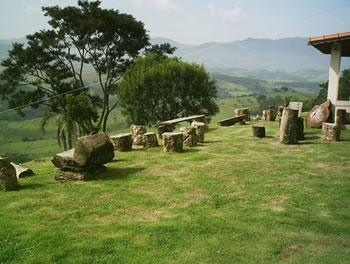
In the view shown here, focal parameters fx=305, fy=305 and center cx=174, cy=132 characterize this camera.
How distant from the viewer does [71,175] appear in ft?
29.0

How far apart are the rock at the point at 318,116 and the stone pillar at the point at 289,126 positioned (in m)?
4.67

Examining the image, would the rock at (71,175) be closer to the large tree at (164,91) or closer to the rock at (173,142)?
the rock at (173,142)

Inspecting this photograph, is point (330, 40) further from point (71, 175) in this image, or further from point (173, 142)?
point (71, 175)

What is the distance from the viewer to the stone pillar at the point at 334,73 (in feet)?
52.9

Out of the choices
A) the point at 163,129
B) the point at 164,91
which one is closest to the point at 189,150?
the point at 163,129

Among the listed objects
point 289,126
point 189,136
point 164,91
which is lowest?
point 189,136

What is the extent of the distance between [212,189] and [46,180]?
4.92 metres

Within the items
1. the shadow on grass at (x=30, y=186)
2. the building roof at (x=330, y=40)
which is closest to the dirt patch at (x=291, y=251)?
the shadow on grass at (x=30, y=186)

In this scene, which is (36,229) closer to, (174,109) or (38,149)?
(174,109)

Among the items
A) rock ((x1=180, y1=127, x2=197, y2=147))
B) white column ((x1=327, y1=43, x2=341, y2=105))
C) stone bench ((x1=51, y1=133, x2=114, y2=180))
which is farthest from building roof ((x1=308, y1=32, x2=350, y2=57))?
stone bench ((x1=51, y1=133, x2=114, y2=180))

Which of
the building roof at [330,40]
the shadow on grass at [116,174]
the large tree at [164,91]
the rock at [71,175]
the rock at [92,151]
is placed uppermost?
the building roof at [330,40]

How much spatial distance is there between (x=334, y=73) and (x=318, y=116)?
7.89 ft

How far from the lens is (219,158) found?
11.1 metres

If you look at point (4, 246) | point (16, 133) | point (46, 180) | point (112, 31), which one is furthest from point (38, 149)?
point (4, 246)
